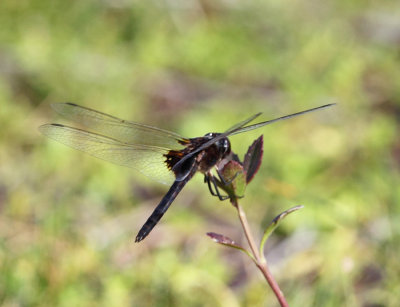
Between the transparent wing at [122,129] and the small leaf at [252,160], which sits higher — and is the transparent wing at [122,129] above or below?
above

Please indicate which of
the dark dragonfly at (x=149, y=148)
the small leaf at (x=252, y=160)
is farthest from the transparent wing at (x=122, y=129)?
the small leaf at (x=252, y=160)

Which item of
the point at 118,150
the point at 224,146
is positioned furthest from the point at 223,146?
the point at 118,150

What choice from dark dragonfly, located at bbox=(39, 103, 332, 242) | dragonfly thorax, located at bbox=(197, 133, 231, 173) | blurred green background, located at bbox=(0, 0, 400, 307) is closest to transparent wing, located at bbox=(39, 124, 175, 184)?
dark dragonfly, located at bbox=(39, 103, 332, 242)

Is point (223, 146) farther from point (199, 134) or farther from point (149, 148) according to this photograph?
point (199, 134)

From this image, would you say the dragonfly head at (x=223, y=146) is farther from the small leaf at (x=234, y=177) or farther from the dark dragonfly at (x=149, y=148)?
the small leaf at (x=234, y=177)

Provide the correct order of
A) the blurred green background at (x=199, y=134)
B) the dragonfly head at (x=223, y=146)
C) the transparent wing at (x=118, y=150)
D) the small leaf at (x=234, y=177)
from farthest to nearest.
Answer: the blurred green background at (x=199, y=134) < the transparent wing at (x=118, y=150) < the dragonfly head at (x=223, y=146) < the small leaf at (x=234, y=177)

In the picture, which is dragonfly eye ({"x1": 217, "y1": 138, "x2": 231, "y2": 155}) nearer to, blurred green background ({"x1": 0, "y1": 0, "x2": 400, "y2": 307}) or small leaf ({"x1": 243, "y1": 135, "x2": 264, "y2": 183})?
small leaf ({"x1": 243, "y1": 135, "x2": 264, "y2": 183})

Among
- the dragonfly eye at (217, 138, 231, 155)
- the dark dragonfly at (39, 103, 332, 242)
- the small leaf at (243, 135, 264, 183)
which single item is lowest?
the small leaf at (243, 135, 264, 183)
